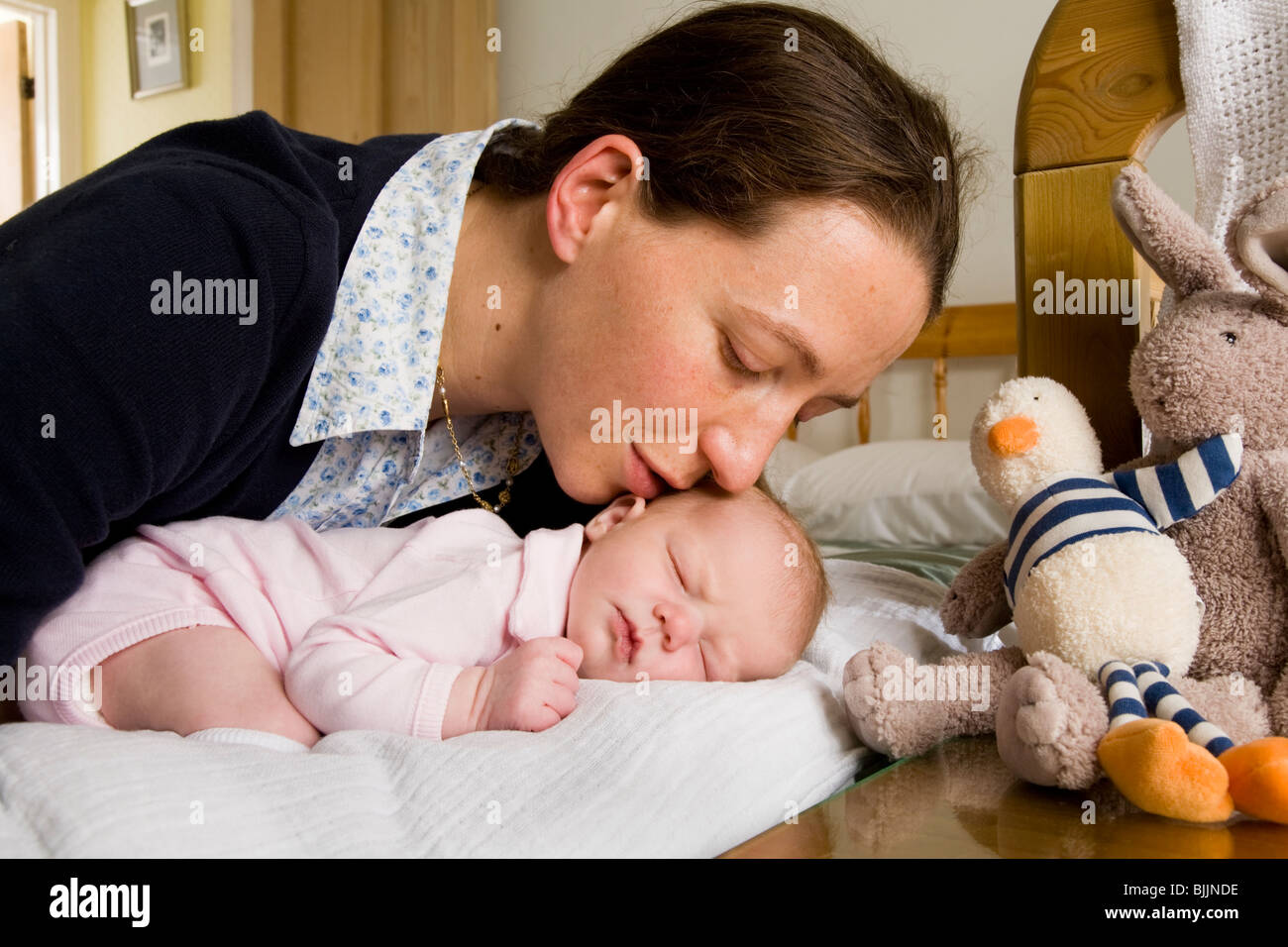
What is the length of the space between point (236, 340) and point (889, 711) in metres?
0.58

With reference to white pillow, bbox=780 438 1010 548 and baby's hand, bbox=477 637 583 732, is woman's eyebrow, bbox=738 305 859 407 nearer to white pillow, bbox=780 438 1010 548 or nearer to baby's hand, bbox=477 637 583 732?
baby's hand, bbox=477 637 583 732

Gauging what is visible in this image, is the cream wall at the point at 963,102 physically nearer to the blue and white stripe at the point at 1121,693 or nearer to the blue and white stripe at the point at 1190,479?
the blue and white stripe at the point at 1190,479

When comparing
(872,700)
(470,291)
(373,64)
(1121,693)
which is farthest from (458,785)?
(373,64)

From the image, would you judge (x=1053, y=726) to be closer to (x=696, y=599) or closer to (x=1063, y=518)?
(x=1063, y=518)

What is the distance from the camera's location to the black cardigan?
676 millimetres

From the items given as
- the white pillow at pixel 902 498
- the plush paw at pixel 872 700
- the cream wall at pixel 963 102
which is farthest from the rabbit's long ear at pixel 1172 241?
the cream wall at pixel 963 102

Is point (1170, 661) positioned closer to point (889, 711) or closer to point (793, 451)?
point (889, 711)

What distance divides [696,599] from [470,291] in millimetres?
428

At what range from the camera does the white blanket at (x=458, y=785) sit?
0.51 metres

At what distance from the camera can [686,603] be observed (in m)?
0.90
